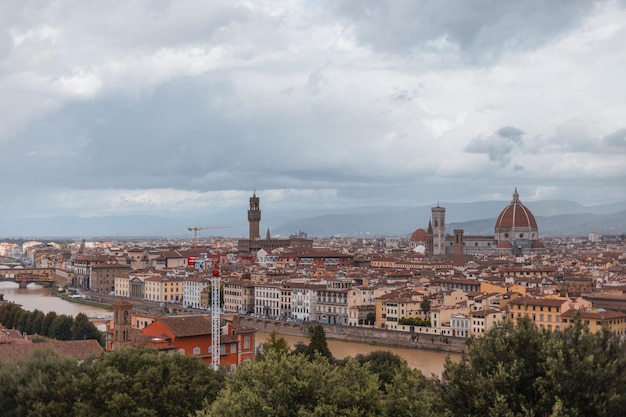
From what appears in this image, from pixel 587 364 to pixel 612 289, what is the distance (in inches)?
1273

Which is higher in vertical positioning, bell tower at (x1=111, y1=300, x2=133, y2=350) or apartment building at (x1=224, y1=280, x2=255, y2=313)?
bell tower at (x1=111, y1=300, x2=133, y2=350)

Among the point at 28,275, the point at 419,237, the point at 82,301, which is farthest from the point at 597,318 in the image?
the point at 419,237

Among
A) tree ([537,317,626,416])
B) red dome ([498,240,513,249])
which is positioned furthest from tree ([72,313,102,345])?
red dome ([498,240,513,249])

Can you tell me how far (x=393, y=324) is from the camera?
36.6m

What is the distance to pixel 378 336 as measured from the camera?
35.7 meters

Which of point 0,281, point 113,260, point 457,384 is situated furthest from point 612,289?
point 0,281

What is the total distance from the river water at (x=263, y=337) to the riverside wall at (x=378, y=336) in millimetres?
437

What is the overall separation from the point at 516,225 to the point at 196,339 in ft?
232

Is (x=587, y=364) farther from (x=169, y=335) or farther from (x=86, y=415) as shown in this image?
(x=169, y=335)

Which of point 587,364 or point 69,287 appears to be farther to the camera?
point 69,287

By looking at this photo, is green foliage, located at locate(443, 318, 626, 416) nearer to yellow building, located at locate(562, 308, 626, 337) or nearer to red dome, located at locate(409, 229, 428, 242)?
yellow building, located at locate(562, 308, 626, 337)

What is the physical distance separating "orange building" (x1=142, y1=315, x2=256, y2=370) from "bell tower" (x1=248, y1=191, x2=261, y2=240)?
65876mm

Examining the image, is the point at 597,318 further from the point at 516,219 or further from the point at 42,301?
the point at 516,219

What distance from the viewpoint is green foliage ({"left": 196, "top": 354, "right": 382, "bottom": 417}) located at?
9859 mm
